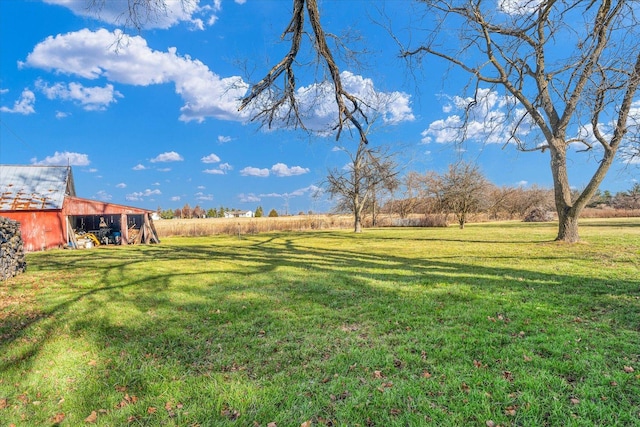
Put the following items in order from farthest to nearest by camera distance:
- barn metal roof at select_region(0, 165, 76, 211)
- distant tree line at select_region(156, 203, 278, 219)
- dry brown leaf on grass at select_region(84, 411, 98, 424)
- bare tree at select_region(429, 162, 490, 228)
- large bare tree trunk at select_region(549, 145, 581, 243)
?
distant tree line at select_region(156, 203, 278, 219)
bare tree at select_region(429, 162, 490, 228)
barn metal roof at select_region(0, 165, 76, 211)
large bare tree trunk at select_region(549, 145, 581, 243)
dry brown leaf on grass at select_region(84, 411, 98, 424)

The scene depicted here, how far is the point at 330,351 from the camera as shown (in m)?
4.12

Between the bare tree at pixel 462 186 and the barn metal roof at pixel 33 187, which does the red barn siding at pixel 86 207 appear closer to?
the barn metal roof at pixel 33 187

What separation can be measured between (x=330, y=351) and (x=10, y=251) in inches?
418

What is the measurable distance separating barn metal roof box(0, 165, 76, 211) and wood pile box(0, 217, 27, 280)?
417 inches

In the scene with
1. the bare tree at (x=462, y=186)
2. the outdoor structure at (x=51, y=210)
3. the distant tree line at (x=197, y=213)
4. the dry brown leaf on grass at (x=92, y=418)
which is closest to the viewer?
the dry brown leaf on grass at (x=92, y=418)

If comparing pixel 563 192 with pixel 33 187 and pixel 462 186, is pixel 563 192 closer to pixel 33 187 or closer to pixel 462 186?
pixel 462 186

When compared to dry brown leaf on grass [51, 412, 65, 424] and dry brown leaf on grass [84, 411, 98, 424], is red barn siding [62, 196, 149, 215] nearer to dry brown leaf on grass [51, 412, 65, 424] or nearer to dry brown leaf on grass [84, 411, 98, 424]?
dry brown leaf on grass [51, 412, 65, 424]

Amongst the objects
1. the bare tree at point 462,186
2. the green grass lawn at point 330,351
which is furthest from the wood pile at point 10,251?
the bare tree at point 462,186

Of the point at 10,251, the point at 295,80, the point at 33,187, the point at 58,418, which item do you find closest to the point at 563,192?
the point at 295,80

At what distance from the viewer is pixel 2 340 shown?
480 cm

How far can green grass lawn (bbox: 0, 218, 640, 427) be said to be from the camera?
9.65 feet

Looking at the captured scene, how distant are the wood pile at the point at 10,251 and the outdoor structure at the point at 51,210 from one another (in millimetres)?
10177

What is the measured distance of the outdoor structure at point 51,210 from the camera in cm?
1835

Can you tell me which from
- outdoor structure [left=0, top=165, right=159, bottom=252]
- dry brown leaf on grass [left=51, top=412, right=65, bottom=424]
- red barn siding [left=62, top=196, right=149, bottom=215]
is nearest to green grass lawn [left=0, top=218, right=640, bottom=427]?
dry brown leaf on grass [left=51, top=412, right=65, bottom=424]
